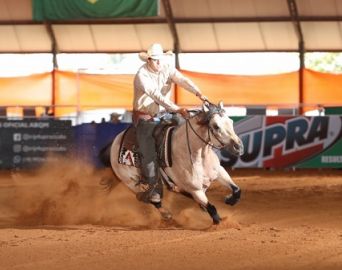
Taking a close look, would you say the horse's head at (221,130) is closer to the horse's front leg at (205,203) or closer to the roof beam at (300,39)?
the horse's front leg at (205,203)

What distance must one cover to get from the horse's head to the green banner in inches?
595

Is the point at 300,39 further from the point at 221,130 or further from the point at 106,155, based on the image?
the point at 221,130

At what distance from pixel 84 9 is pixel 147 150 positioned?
1517cm

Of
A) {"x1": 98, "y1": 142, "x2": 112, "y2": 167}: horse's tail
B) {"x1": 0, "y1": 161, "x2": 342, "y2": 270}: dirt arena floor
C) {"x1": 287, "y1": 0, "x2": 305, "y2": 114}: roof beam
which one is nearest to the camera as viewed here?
{"x1": 0, "y1": 161, "x2": 342, "y2": 270}: dirt arena floor

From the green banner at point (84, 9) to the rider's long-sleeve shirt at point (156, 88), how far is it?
14.2 metres

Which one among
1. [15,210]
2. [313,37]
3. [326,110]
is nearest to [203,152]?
[15,210]

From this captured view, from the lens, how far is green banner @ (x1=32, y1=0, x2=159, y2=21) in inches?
992

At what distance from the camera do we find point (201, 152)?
416 inches

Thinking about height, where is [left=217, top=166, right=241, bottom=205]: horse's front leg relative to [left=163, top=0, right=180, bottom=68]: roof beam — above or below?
below

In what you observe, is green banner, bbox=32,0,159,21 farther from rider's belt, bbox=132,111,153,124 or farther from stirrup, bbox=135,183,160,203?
stirrup, bbox=135,183,160,203

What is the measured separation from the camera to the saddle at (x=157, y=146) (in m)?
10.9

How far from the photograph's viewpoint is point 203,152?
10.6 metres

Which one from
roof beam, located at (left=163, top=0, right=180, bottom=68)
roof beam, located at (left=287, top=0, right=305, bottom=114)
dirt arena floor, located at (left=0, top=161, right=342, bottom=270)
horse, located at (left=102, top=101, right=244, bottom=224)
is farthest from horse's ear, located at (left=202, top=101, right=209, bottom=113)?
roof beam, located at (left=163, top=0, right=180, bottom=68)

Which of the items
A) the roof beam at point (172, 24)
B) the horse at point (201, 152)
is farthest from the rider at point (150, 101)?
the roof beam at point (172, 24)
